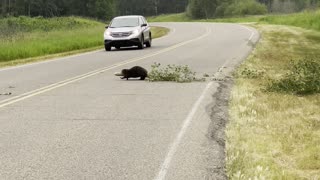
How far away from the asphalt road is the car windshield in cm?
1406

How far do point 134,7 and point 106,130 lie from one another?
15152cm

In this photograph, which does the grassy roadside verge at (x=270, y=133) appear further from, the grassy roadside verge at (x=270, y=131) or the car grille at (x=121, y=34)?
the car grille at (x=121, y=34)

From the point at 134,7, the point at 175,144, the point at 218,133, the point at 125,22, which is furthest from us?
the point at 134,7

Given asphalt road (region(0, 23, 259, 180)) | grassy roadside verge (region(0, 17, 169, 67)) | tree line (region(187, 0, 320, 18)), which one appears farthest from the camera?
tree line (region(187, 0, 320, 18))

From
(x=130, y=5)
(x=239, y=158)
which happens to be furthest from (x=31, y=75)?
(x=130, y=5)

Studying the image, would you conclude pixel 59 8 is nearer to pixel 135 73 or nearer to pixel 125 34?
pixel 125 34

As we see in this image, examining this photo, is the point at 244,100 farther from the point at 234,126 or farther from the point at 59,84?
the point at 59,84

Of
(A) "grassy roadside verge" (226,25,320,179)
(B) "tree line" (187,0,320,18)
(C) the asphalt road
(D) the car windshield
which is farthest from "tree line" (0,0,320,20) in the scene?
(C) the asphalt road

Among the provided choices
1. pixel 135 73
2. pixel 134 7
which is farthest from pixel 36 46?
pixel 134 7

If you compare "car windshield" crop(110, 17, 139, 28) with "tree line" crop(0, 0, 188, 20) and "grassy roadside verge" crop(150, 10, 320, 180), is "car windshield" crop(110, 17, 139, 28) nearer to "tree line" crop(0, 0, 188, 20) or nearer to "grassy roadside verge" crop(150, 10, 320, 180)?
"grassy roadside verge" crop(150, 10, 320, 180)

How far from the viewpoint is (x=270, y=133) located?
24.6 ft

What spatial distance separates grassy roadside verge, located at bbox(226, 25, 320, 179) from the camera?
5744 mm

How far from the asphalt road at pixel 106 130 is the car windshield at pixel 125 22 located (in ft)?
46.1

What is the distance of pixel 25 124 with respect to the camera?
7875 millimetres
